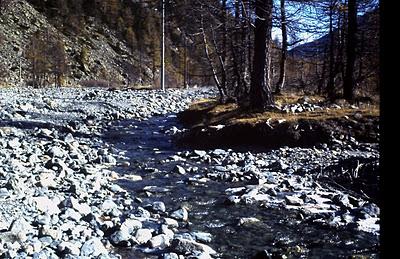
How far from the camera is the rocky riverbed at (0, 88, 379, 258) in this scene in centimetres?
480

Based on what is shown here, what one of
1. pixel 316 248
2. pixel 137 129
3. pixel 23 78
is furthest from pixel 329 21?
pixel 23 78

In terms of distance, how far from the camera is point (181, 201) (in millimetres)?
7016

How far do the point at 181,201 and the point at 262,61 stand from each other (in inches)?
289

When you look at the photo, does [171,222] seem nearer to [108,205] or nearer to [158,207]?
[158,207]

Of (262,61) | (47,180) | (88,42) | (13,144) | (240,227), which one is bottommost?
(240,227)

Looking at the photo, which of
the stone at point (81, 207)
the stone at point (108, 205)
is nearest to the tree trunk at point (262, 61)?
the stone at point (108, 205)

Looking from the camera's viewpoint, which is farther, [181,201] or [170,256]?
[181,201]

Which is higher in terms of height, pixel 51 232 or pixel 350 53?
pixel 350 53

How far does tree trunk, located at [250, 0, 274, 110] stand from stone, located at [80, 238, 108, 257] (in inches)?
360

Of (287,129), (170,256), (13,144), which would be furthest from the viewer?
(287,129)

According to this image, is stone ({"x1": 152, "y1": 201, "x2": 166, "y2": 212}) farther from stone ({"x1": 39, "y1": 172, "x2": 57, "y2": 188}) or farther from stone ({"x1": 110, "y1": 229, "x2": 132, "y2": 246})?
stone ({"x1": 39, "y1": 172, "x2": 57, "y2": 188})

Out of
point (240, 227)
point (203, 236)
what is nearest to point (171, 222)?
point (203, 236)

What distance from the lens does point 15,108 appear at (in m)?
19.5

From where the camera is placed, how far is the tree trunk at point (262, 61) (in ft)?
43.3
